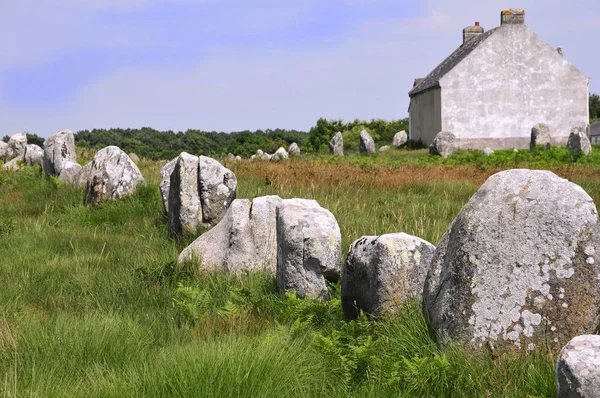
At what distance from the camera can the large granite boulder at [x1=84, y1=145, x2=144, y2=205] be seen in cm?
1289

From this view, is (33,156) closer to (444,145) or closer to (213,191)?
(213,191)

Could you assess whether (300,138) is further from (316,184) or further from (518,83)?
(316,184)

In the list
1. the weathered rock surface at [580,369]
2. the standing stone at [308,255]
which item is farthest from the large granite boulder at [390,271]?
the weathered rock surface at [580,369]

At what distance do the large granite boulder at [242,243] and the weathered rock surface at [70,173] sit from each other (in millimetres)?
7809

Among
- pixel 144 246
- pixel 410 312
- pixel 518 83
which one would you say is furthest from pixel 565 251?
pixel 518 83

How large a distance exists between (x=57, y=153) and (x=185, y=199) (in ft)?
28.2

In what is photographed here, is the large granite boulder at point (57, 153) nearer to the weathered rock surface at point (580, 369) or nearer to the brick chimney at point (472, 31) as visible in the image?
the weathered rock surface at point (580, 369)

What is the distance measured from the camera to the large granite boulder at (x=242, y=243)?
7.65 metres

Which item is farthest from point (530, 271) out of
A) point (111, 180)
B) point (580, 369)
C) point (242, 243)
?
point (111, 180)

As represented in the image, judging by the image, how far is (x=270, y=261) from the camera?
7.59 meters

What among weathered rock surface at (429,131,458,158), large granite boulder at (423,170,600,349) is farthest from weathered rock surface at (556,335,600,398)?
weathered rock surface at (429,131,458,158)

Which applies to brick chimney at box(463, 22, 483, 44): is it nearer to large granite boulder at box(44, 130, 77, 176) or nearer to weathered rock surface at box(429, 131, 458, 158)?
weathered rock surface at box(429, 131, 458, 158)

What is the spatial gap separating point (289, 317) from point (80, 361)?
1.79 metres

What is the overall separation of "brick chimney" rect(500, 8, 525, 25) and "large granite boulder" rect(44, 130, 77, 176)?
94.9ft
